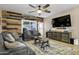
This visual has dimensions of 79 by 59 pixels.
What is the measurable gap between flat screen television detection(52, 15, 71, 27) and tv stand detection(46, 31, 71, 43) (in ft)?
0.55

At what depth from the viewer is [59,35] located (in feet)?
7.18

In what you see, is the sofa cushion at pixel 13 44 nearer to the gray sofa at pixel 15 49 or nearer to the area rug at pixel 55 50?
the gray sofa at pixel 15 49

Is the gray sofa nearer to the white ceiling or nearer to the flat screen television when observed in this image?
the white ceiling

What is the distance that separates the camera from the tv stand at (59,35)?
2.10m

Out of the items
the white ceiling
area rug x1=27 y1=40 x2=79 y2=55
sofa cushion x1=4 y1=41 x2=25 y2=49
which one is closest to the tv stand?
area rug x1=27 y1=40 x2=79 y2=55

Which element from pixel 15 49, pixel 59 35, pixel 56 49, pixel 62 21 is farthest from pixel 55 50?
pixel 15 49

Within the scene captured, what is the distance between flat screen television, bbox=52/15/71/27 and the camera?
210 cm

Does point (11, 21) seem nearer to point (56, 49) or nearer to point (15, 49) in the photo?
point (15, 49)

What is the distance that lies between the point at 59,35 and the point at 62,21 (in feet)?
0.97

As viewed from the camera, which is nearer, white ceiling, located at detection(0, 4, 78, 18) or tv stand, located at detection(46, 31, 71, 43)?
white ceiling, located at detection(0, 4, 78, 18)

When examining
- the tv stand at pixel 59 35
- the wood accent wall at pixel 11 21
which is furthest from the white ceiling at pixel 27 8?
the tv stand at pixel 59 35

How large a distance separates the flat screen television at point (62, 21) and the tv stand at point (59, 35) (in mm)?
166

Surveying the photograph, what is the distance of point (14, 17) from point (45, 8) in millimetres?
629
